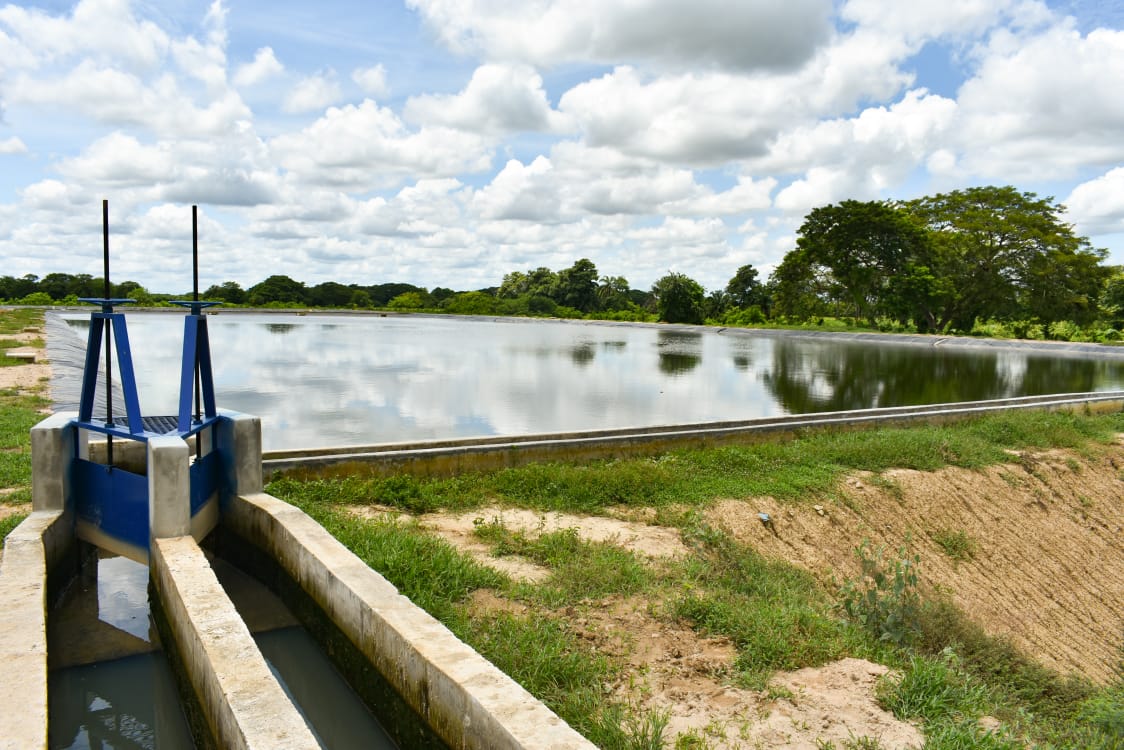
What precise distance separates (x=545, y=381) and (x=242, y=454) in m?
12.4

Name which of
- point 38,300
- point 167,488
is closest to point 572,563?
point 167,488

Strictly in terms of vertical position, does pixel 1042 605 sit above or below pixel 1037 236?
below

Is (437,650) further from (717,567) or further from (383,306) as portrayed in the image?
(383,306)

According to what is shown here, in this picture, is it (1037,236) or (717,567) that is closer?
(717,567)

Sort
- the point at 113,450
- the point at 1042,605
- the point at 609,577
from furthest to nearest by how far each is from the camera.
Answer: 1. the point at 1042,605
2. the point at 113,450
3. the point at 609,577

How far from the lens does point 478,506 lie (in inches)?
275

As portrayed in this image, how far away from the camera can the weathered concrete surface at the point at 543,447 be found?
24.9 feet

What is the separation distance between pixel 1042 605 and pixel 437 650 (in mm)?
7311

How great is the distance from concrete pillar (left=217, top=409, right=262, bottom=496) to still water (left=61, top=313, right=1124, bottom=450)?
150 inches

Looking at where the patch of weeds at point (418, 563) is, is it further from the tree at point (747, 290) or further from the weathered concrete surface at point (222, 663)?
the tree at point (747, 290)

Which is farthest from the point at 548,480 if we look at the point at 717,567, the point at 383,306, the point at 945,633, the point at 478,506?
the point at 383,306

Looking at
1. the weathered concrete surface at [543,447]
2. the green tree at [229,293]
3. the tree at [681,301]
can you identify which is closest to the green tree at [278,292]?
the green tree at [229,293]

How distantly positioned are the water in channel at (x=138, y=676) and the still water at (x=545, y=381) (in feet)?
14.7

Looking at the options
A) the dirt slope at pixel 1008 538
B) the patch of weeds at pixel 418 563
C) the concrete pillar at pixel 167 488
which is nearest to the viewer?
the patch of weeds at pixel 418 563
